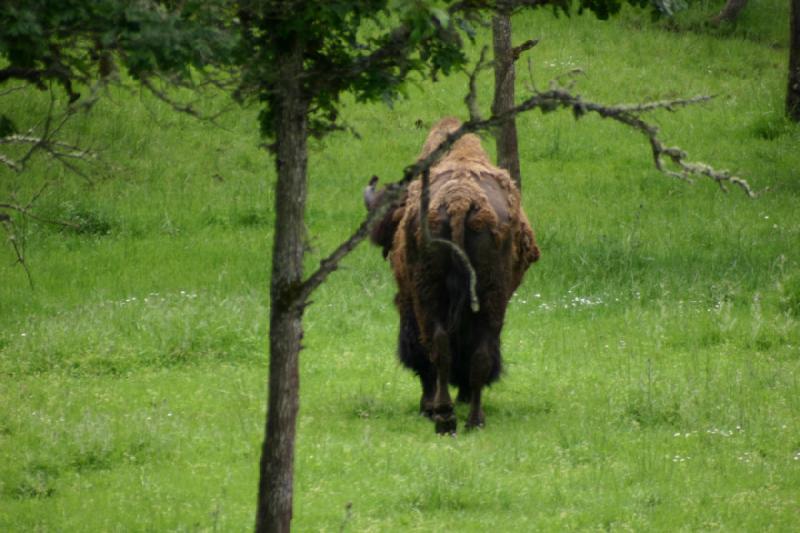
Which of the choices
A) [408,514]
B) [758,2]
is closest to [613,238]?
[408,514]

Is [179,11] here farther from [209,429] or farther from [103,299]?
[103,299]

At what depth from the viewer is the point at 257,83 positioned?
5.20 meters

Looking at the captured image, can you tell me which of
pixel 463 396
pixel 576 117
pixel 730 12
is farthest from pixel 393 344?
pixel 730 12

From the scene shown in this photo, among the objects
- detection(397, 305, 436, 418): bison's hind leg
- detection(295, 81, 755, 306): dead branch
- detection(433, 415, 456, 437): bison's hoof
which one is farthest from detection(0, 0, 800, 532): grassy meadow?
detection(295, 81, 755, 306): dead branch

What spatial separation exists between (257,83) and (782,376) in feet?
22.7

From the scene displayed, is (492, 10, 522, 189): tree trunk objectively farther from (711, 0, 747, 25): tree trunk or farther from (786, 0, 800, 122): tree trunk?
(711, 0, 747, 25): tree trunk

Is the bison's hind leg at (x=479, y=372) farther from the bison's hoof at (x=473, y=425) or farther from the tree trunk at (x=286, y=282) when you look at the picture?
the tree trunk at (x=286, y=282)

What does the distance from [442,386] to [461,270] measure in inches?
34.9

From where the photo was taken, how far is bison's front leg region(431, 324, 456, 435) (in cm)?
963

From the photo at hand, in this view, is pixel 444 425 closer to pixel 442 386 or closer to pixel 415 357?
pixel 442 386

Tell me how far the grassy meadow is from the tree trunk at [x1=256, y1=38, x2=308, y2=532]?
3.10 ft

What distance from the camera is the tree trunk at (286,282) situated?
16.8 feet

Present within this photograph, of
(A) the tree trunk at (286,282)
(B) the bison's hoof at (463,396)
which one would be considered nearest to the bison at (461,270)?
(B) the bison's hoof at (463,396)

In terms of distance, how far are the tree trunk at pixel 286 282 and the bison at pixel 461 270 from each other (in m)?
4.01
